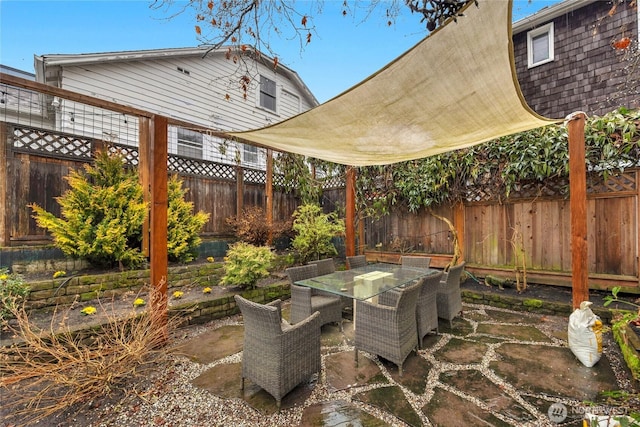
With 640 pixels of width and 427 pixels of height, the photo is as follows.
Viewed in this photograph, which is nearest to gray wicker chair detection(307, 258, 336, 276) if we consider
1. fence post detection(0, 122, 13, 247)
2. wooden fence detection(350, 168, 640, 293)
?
wooden fence detection(350, 168, 640, 293)

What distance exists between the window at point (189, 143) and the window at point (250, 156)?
1519 millimetres

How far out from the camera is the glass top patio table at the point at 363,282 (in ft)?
9.73

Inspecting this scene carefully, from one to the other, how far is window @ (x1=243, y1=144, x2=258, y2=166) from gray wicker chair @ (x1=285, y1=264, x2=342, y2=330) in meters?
6.56

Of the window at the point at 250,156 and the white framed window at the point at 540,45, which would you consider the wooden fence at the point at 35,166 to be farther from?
the white framed window at the point at 540,45

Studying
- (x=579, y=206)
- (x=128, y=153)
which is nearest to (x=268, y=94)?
(x=128, y=153)

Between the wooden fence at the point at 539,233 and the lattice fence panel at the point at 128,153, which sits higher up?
the lattice fence panel at the point at 128,153

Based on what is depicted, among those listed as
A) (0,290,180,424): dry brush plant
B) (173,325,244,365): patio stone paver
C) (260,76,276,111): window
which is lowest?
(173,325,244,365): patio stone paver

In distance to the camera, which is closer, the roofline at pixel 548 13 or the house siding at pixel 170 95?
the house siding at pixel 170 95

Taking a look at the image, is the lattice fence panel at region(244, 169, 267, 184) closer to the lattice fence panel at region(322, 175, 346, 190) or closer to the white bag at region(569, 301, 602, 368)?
the lattice fence panel at region(322, 175, 346, 190)

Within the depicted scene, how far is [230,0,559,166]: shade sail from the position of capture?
6.15ft

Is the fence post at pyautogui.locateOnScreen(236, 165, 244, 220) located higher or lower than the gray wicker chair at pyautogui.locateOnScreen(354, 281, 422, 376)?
higher

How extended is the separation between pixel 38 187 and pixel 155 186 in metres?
3.27

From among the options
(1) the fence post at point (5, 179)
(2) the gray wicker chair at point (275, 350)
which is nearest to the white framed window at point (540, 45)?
(2) the gray wicker chair at point (275, 350)

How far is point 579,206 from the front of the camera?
3.07 meters
